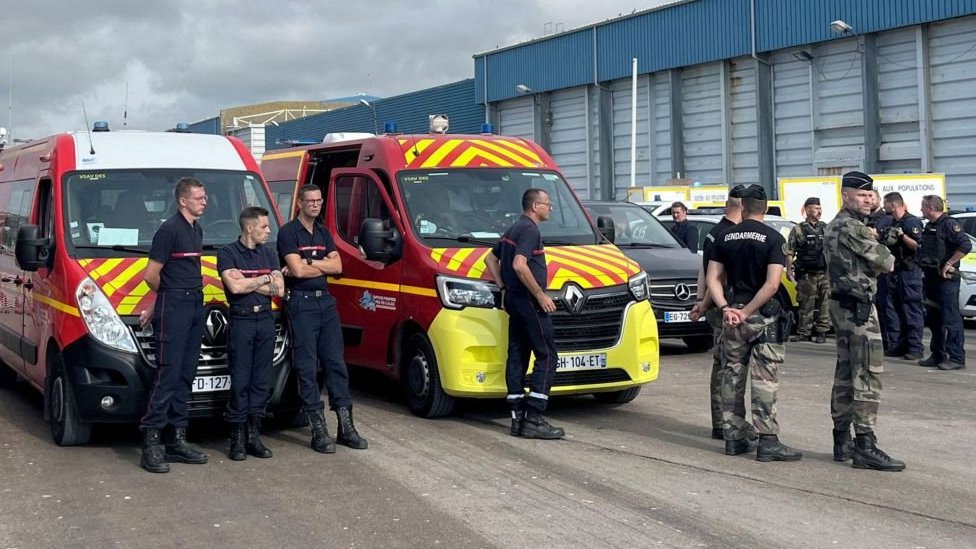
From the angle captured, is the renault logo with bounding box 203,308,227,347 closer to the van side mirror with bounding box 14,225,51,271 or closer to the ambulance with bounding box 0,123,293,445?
the ambulance with bounding box 0,123,293,445

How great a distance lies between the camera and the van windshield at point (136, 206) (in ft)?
28.4

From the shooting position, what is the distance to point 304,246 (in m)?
8.40

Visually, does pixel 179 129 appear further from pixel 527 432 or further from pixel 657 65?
pixel 657 65

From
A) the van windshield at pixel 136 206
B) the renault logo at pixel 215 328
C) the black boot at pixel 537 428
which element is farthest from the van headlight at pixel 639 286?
the renault logo at pixel 215 328

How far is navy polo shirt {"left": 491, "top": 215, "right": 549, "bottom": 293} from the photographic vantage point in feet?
28.2

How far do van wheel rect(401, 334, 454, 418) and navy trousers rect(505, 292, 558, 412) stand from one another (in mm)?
733

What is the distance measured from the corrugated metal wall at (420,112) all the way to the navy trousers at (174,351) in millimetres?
37087

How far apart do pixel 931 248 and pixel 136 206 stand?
8.21 m

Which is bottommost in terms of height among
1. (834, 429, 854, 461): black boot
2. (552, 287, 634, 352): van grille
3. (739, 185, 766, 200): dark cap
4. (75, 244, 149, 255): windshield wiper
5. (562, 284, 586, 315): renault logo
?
(834, 429, 854, 461): black boot

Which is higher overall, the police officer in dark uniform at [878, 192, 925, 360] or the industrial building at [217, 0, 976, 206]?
the industrial building at [217, 0, 976, 206]

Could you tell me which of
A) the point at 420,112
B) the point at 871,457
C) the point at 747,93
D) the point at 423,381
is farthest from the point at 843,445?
the point at 420,112

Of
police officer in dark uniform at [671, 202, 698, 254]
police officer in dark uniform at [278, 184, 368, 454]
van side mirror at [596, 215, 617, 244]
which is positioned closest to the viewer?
police officer in dark uniform at [278, 184, 368, 454]

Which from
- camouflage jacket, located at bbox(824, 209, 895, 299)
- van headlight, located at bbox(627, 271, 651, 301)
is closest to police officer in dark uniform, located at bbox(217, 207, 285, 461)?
van headlight, located at bbox(627, 271, 651, 301)

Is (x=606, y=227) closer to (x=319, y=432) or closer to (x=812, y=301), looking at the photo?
(x=319, y=432)
